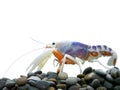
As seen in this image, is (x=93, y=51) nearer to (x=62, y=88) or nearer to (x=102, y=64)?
(x=102, y=64)

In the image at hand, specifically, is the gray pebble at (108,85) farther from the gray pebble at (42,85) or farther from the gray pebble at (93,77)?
the gray pebble at (42,85)

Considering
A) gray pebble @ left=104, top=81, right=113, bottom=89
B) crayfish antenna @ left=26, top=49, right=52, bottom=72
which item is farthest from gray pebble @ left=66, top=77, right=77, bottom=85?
crayfish antenna @ left=26, top=49, right=52, bottom=72

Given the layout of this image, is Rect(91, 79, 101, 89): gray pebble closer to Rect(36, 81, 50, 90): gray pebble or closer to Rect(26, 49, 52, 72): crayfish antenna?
Rect(36, 81, 50, 90): gray pebble

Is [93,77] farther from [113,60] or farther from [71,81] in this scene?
[113,60]

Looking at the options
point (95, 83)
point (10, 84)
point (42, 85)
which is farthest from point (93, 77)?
point (10, 84)

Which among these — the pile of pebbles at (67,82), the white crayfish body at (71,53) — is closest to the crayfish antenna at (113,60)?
the white crayfish body at (71,53)
